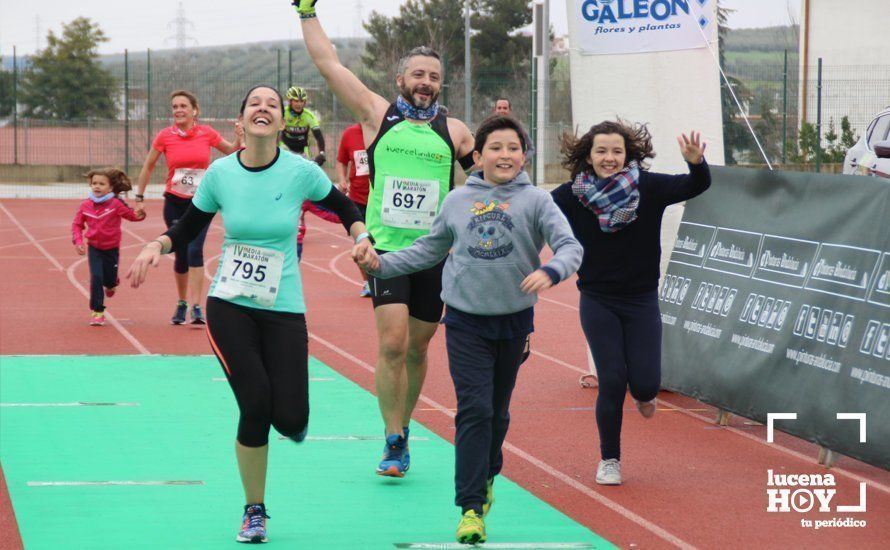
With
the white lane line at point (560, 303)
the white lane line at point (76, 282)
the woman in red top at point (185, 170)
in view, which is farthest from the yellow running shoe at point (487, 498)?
the white lane line at point (560, 303)

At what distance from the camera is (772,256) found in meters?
8.57

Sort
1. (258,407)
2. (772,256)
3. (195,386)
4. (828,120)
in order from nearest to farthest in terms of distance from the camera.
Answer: (258,407) → (772,256) → (195,386) → (828,120)

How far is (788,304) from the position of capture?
27.2 ft

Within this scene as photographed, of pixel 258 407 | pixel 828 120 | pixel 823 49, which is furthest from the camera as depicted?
pixel 823 49

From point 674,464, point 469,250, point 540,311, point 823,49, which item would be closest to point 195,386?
point 674,464

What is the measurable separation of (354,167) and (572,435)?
5661mm

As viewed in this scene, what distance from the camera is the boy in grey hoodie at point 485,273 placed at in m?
6.05

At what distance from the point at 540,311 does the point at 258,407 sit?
30.8 ft

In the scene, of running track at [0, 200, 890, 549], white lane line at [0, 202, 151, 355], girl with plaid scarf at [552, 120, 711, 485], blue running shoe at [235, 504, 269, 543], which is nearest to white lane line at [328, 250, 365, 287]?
running track at [0, 200, 890, 549]

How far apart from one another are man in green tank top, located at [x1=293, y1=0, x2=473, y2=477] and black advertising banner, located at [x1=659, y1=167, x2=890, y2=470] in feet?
7.24

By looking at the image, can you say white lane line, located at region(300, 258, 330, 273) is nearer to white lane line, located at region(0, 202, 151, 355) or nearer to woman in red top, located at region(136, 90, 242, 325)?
white lane line, located at region(0, 202, 151, 355)

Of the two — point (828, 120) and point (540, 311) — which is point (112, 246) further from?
point (828, 120)

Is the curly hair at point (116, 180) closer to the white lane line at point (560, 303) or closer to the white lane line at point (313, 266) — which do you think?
the white lane line at point (560, 303)

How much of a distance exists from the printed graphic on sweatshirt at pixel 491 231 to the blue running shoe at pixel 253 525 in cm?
149
